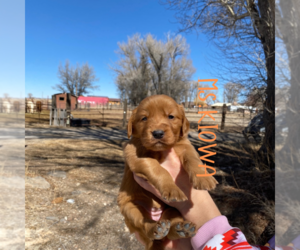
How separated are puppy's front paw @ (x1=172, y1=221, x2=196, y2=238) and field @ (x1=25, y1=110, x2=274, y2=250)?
2529mm

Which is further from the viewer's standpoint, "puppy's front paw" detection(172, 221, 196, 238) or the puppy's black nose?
the puppy's black nose

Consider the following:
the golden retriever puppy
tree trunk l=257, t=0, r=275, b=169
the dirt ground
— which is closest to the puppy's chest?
the golden retriever puppy

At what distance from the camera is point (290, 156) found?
4.32 meters

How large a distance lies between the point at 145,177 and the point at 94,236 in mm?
2806

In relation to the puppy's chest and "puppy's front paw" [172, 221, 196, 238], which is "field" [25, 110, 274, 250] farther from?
"puppy's front paw" [172, 221, 196, 238]

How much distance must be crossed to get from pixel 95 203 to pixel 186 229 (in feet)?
12.7

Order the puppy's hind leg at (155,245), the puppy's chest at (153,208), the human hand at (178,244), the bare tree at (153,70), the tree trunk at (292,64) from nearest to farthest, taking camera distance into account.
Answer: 1. the human hand at (178,244)
2. the puppy's hind leg at (155,245)
3. the puppy's chest at (153,208)
4. the tree trunk at (292,64)
5. the bare tree at (153,70)

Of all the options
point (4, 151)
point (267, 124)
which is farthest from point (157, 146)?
point (4, 151)

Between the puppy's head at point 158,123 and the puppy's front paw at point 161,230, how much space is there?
60 centimetres

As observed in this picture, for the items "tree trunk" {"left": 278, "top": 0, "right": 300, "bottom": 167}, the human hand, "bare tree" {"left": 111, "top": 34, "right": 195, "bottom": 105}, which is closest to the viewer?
the human hand

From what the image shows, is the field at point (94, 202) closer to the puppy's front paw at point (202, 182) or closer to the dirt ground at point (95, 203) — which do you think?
the dirt ground at point (95, 203)

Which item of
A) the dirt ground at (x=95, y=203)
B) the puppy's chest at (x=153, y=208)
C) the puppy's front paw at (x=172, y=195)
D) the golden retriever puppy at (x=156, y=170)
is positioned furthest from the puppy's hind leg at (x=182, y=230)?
the dirt ground at (x=95, y=203)

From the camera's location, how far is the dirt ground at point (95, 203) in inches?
149

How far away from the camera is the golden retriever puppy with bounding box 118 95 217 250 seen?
1.64 meters
